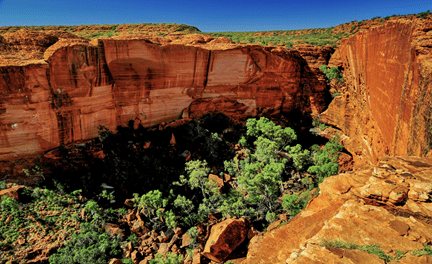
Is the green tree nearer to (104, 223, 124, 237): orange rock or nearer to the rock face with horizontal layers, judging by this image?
the rock face with horizontal layers

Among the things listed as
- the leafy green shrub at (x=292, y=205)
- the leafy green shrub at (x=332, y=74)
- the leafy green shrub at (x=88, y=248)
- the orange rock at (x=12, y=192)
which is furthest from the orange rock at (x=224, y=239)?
the leafy green shrub at (x=332, y=74)

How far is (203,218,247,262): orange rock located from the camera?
13.4 meters

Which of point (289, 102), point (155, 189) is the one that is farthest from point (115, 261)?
point (289, 102)

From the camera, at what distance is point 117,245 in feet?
48.7

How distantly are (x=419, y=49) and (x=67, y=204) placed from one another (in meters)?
22.6

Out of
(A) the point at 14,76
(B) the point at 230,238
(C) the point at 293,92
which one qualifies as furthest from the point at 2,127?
(C) the point at 293,92

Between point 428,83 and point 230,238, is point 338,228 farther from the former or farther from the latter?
point 230,238

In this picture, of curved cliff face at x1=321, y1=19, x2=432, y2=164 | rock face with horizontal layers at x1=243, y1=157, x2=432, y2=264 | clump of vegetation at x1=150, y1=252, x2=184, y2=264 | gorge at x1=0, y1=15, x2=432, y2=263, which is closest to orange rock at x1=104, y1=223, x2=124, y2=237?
gorge at x1=0, y1=15, x2=432, y2=263

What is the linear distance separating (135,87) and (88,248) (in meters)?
13.4

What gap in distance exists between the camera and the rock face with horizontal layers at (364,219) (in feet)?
18.9

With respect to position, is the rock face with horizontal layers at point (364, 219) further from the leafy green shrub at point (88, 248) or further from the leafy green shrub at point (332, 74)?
the leafy green shrub at point (332, 74)

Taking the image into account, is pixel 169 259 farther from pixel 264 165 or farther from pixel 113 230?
pixel 264 165

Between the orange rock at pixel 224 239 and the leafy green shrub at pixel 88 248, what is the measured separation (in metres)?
6.25

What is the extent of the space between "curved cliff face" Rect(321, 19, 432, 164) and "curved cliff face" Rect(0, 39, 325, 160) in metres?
7.75
